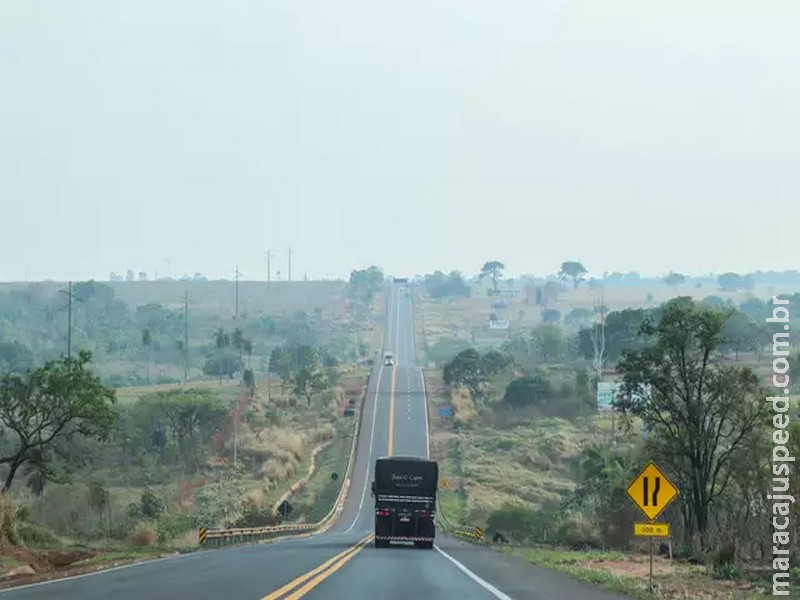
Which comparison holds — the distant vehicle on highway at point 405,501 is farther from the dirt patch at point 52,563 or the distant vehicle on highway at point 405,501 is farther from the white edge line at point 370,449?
→ the white edge line at point 370,449

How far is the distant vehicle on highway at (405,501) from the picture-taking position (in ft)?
168

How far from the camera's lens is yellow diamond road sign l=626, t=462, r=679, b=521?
27422 mm

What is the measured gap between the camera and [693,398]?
193 ft

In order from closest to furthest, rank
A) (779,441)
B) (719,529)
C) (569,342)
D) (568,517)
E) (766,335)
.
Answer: (779,441) < (719,529) < (568,517) < (766,335) < (569,342)

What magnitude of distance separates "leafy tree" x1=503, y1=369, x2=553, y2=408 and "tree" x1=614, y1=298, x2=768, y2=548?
72.2 metres

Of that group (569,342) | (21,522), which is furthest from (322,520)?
(569,342)

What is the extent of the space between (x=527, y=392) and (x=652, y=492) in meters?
105

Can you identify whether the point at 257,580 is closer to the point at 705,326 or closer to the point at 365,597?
the point at 365,597

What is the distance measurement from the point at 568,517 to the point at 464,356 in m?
70.2

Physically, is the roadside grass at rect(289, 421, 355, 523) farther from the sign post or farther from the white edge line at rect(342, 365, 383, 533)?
the sign post

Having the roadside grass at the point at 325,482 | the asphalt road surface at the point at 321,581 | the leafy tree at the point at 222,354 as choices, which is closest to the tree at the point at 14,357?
the leafy tree at the point at 222,354

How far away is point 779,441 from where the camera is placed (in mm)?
44906

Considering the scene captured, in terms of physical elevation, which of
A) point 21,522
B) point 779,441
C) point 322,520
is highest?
point 779,441

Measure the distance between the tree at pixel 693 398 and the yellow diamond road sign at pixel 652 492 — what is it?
29.0 meters
